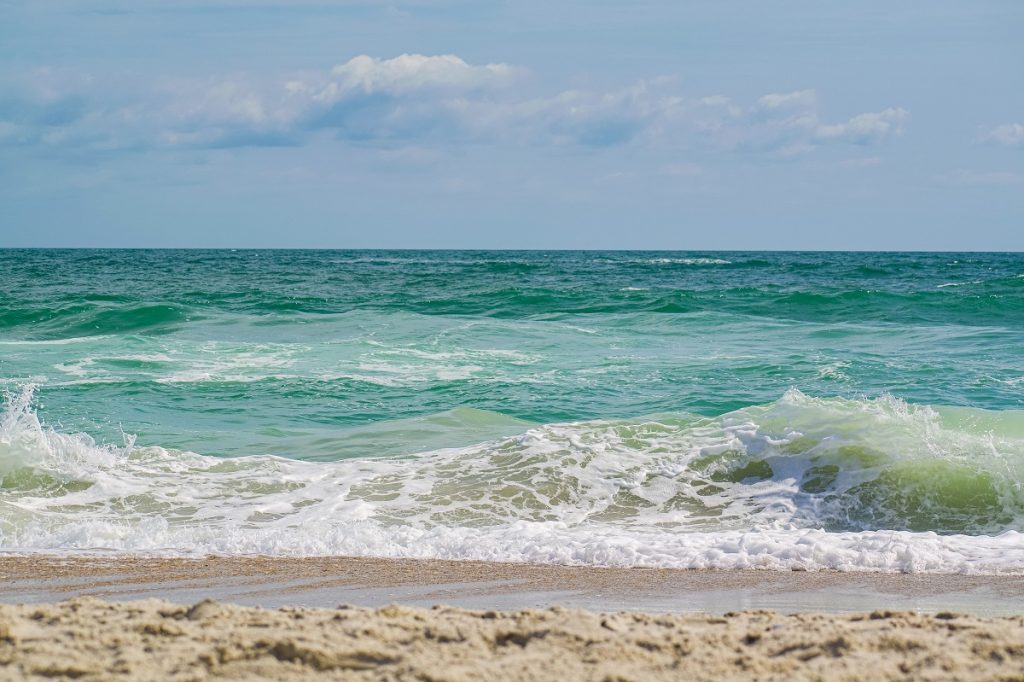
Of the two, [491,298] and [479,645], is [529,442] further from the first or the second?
[491,298]

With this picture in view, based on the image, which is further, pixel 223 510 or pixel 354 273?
pixel 354 273

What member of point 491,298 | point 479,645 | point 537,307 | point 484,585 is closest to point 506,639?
point 479,645

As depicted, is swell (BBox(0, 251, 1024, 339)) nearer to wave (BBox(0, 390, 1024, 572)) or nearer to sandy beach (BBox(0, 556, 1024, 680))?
wave (BBox(0, 390, 1024, 572))

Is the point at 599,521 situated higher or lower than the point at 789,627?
lower

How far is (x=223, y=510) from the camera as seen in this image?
7.70 metres

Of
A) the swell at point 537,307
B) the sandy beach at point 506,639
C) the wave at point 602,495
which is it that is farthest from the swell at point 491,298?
the sandy beach at point 506,639

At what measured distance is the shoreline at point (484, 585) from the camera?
197 inches

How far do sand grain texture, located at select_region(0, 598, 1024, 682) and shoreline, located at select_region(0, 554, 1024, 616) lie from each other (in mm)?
913

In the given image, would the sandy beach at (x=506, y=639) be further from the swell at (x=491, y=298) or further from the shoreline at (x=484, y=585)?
the swell at (x=491, y=298)

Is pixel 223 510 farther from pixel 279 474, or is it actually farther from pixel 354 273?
pixel 354 273

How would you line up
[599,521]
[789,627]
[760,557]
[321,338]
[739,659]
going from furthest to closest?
1. [321,338]
2. [599,521]
3. [760,557]
4. [789,627]
5. [739,659]

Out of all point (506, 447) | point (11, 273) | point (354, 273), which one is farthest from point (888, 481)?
point (11, 273)

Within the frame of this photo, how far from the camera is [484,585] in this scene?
5469mm

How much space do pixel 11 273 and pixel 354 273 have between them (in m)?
14.5
